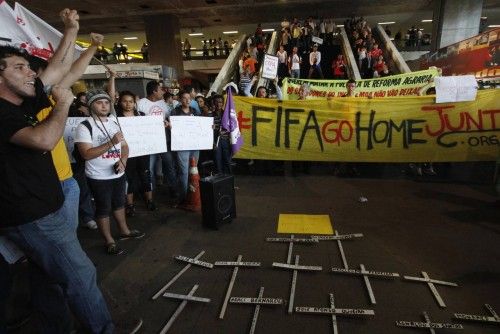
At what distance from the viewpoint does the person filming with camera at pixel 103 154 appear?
3209 mm

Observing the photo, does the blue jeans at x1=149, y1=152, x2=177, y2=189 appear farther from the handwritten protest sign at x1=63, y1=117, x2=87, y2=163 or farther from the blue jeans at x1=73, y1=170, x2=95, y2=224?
the handwritten protest sign at x1=63, y1=117, x2=87, y2=163

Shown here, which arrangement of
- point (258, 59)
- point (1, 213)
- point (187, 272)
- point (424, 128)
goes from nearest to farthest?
point (1, 213) < point (187, 272) < point (424, 128) < point (258, 59)

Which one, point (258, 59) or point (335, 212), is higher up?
point (258, 59)

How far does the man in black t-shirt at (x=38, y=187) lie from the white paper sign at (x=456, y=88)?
6.36 m

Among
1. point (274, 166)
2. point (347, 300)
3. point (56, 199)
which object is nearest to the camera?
point (56, 199)

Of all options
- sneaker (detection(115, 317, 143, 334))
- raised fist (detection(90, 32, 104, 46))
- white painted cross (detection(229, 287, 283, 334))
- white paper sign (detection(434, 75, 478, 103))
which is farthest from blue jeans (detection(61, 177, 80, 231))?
white paper sign (detection(434, 75, 478, 103))

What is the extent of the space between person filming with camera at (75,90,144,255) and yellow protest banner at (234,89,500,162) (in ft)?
11.6

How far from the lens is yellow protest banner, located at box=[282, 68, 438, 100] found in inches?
308

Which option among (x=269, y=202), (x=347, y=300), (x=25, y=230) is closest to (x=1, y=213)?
(x=25, y=230)

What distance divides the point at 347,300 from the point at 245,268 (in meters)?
1.11

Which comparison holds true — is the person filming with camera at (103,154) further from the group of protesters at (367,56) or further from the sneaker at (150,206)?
the group of protesters at (367,56)

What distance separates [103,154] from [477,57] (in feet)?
38.1

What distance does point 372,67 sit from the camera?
1279 centimetres

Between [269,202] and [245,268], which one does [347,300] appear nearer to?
[245,268]
